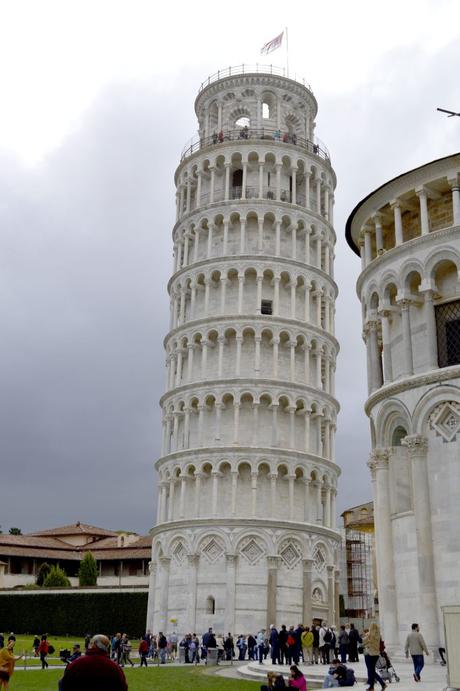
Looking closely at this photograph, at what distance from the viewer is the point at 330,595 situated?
53438mm

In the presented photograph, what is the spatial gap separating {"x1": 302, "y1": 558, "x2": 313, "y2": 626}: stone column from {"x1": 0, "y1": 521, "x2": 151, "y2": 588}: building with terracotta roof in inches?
1181

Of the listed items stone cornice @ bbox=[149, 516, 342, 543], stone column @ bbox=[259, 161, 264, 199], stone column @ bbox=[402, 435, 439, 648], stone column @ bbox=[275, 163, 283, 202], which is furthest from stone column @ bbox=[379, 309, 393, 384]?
stone column @ bbox=[275, 163, 283, 202]

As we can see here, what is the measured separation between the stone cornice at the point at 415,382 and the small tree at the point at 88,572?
5155 cm

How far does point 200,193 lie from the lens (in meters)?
61.1

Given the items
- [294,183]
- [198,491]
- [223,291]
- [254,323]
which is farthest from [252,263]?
[198,491]

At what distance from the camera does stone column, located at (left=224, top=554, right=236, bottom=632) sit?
48250mm

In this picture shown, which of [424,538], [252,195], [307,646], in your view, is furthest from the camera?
[252,195]

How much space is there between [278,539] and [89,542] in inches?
2016

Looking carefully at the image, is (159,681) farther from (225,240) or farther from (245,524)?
(225,240)

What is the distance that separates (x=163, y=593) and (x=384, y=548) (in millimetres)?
27938

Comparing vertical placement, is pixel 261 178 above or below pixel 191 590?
above

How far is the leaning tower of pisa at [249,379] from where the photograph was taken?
166 feet

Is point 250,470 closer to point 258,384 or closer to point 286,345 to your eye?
point 258,384

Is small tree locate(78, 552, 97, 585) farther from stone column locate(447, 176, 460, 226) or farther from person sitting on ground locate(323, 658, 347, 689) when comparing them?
person sitting on ground locate(323, 658, 347, 689)
